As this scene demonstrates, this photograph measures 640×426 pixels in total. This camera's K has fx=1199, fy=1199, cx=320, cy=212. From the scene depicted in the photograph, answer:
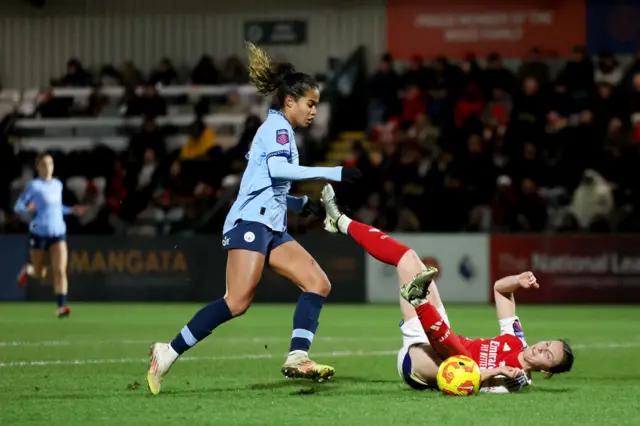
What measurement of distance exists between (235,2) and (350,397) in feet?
64.8

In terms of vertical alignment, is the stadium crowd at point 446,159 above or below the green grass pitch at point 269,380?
above

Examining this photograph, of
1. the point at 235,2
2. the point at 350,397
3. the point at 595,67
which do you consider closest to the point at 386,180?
the point at 595,67

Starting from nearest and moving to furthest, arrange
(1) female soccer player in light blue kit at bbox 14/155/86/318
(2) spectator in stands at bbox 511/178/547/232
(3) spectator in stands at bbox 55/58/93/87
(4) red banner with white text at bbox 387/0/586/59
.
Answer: (1) female soccer player in light blue kit at bbox 14/155/86/318
(2) spectator in stands at bbox 511/178/547/232
(4) red banner with white text at bbox 387/0/586/59
(3) spectator in stands at bbox 55/58/93/87

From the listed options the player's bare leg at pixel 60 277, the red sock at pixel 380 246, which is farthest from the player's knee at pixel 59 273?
the red sock at pixel 380 246

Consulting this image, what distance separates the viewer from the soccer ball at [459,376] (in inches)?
307

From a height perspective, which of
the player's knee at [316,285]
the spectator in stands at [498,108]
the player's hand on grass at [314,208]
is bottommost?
the player's knee at [316,285]

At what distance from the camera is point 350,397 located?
25.7 feet

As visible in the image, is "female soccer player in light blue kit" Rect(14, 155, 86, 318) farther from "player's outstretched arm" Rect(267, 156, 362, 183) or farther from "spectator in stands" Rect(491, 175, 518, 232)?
"player's outstretched arm" Rect(267, 156, 362, 183)

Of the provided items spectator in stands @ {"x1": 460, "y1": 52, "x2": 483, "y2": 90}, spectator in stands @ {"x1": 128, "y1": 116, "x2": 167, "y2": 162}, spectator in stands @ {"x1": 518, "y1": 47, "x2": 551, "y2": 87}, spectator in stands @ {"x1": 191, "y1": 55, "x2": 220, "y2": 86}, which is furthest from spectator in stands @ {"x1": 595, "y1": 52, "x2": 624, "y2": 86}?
spectator in stands @ {"x1": 128, "y1": 116, "x2": 167, "y2": 162}

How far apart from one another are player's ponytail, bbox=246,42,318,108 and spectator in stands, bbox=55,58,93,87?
1763cm

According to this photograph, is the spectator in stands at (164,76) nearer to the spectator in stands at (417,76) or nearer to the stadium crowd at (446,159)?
the stadium crowd at (446,159)

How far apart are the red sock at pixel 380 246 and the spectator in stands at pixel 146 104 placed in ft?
53.4

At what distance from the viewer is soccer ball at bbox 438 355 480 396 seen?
7.80 metres

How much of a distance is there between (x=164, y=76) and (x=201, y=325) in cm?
1763
